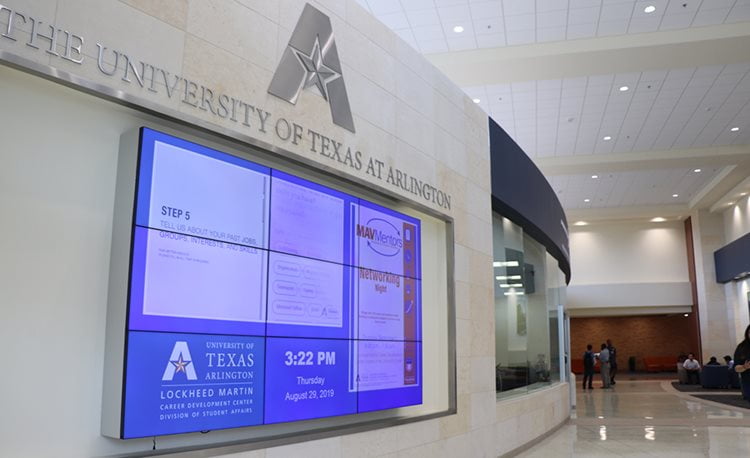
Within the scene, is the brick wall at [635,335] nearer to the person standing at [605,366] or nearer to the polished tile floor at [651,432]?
the person standing at [605,366]

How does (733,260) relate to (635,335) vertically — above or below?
above

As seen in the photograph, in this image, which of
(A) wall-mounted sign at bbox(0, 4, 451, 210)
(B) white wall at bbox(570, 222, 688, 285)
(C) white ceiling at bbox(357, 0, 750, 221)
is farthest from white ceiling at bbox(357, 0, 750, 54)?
(B) white wall at bbox(570, 222, 688, 285)

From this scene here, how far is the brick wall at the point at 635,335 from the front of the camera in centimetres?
3378

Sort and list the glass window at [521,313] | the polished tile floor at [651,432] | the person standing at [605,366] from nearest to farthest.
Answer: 1. the glass window at [521,313]
2. the polished tile floor at [651,432]
3. the person standing at [605,366]

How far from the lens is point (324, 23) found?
491 cm

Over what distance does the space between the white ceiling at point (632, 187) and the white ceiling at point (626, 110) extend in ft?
11.2

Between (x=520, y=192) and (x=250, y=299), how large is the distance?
18.7 feet

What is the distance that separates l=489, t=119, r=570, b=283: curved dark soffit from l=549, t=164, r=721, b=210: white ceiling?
1131cm

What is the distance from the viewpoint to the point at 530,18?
35.7ft

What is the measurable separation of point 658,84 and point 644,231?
1803cm

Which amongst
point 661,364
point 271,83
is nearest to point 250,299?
point 271,83

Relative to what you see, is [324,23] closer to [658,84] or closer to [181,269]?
[181,269]

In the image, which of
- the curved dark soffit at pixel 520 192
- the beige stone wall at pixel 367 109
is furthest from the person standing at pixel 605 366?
the beige stone wall at pixel 367 109

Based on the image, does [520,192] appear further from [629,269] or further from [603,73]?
[629,269]
